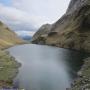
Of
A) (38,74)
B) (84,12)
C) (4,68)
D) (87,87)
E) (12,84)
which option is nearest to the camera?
(87,87)

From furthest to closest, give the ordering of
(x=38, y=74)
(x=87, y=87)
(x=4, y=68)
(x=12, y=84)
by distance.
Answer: (x=4, y=68)
(x=38, y=74)
(x=12, y=84)
(x=87, y=87)

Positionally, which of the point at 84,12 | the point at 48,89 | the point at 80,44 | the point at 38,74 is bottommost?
the point at 48,89

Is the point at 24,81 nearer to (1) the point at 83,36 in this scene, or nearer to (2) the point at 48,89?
(2) the point at 48,89

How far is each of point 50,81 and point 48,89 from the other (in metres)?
6.59

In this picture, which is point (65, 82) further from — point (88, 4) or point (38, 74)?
point (88, 4)

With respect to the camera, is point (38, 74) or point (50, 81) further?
point (38, 74)

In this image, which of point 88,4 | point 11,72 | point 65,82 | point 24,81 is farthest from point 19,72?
point 88,4

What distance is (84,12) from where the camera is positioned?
165 metres

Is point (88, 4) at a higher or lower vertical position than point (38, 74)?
higher

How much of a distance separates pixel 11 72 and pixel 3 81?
30.0 feet

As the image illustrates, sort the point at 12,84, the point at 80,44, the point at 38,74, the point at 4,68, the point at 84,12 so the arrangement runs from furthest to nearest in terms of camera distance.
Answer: the point at 84,12
the point at 80,44
the point at 4,68
the point at 38,74
the point at 12,84

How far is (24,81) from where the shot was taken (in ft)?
149

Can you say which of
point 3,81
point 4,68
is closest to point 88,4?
point 4,68

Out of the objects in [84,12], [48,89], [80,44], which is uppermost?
[84,12]
